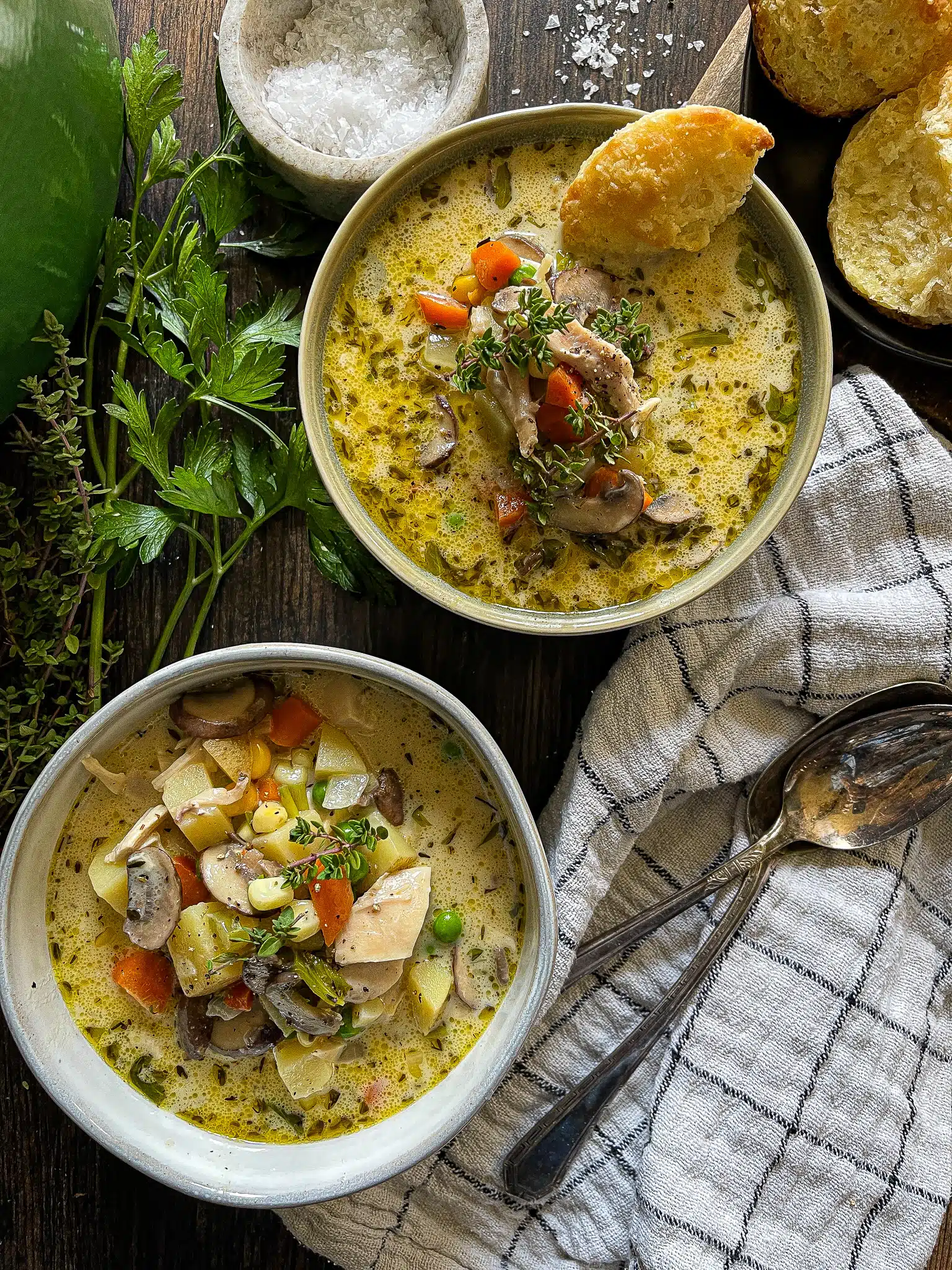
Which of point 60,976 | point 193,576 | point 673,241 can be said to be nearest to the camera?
point 673,241

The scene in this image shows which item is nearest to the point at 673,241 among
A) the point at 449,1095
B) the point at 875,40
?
the point at 875,40

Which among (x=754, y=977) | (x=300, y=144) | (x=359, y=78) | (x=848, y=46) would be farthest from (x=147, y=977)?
(x=848, y=46)

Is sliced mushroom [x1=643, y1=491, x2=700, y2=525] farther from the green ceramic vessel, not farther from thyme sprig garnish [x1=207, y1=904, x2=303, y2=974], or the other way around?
the green ceramic vessel

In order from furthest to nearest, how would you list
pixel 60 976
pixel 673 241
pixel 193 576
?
pixel 193 576 < pixel 60 976 < pixel 673 241

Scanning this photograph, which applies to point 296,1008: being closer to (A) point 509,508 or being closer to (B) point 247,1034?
(B) point 247,1034

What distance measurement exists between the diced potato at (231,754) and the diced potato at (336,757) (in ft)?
0.46

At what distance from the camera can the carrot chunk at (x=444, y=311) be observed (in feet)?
6.84

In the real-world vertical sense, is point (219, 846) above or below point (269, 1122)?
above

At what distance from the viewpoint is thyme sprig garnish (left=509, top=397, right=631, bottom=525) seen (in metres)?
1.96

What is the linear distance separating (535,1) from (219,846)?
80.5 inches

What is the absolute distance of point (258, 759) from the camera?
7.11 ft

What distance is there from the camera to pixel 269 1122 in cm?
221

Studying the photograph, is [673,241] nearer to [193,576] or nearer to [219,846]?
[193,576]

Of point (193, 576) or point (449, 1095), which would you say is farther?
point (193, 576)
